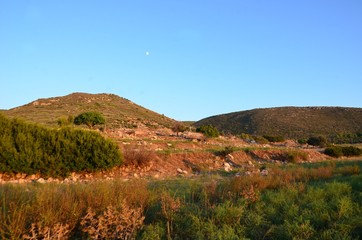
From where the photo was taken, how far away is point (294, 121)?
2980 inches

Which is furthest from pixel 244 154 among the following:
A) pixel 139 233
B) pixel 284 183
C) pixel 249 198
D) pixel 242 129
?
pixel 242 129

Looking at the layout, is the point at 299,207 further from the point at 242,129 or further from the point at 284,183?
the point at 242,129

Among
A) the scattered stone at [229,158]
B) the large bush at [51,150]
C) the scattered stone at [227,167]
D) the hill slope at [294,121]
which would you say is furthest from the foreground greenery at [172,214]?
the hill slope at [294,121]

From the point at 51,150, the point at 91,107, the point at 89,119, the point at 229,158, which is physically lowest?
the point at 229,158

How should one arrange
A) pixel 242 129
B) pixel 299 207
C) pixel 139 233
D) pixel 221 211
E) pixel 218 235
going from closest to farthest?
pixel 218 235, pixel 139 233, pixel 221 211, pixel 299 207, pixel 242 129

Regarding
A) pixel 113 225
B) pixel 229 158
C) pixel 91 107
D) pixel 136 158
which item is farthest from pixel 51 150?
pixel 91 107

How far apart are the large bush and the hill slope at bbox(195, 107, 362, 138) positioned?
54489 mm

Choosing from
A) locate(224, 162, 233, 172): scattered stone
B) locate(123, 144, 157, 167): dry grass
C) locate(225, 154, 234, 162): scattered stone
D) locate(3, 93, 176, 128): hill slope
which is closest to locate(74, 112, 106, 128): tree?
locate(225, 154, 234, 162): scattered stone

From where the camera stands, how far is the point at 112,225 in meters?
6.08

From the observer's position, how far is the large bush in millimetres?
12930

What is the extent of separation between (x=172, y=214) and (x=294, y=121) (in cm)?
7254

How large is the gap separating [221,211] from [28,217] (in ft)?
11.1

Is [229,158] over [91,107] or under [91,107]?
under

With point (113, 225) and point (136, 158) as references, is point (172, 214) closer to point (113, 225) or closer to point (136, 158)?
point (113, 225)
